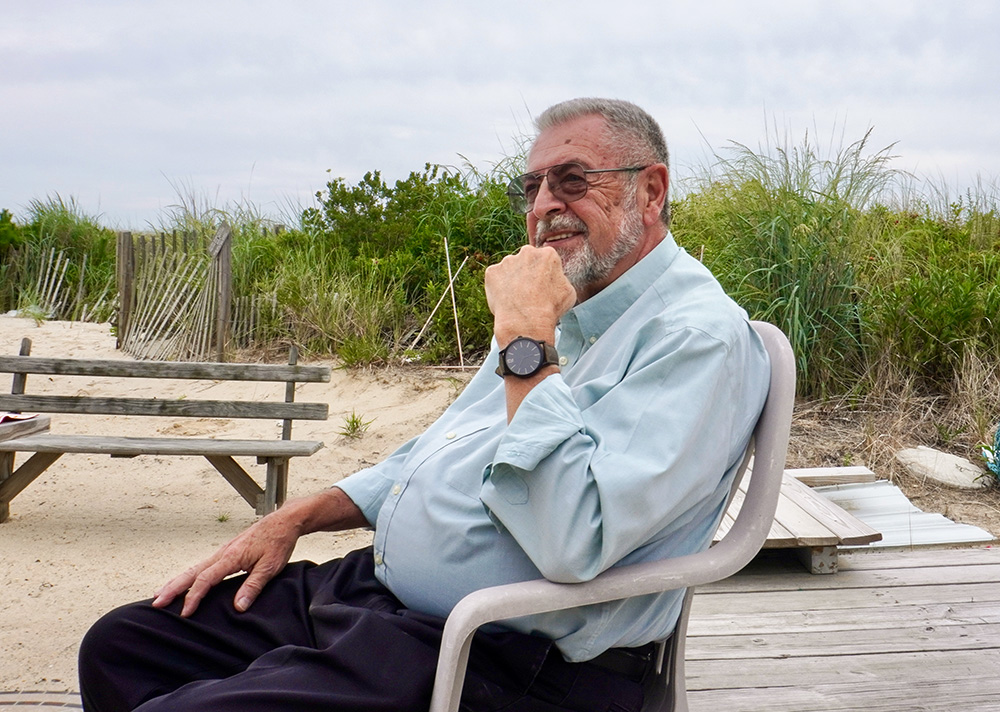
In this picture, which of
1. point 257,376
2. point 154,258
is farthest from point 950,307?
point 154,258

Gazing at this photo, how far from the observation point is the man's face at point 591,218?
196 centimetres

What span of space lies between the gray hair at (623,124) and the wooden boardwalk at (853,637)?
146 cm

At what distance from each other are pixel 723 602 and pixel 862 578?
695mm

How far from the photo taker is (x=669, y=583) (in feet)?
4.99

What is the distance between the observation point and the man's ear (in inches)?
78.7

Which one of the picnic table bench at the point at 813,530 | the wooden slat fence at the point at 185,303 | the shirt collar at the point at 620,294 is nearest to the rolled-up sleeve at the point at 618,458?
the shirt collar at the point at 620,294

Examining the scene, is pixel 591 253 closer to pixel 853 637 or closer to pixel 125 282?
pixel 853 637

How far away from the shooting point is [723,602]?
3.23 metres

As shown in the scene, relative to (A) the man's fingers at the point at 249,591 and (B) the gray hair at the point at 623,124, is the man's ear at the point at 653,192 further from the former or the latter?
(A) the man's fingers at the point at 249,591

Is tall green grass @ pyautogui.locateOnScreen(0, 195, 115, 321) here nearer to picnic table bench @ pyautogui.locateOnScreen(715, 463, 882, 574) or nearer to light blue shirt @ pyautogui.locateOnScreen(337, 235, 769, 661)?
picnic table bench @ pyautogui.locateOnScreen(715, 463, 882, 574)

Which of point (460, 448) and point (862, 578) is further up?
point (460, 448)

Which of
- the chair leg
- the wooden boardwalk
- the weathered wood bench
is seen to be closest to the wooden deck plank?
the wooden boardwalk

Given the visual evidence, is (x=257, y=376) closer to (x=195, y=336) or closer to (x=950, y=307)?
(x=195, y=336)

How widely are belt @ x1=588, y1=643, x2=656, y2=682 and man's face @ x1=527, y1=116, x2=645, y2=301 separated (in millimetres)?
755
